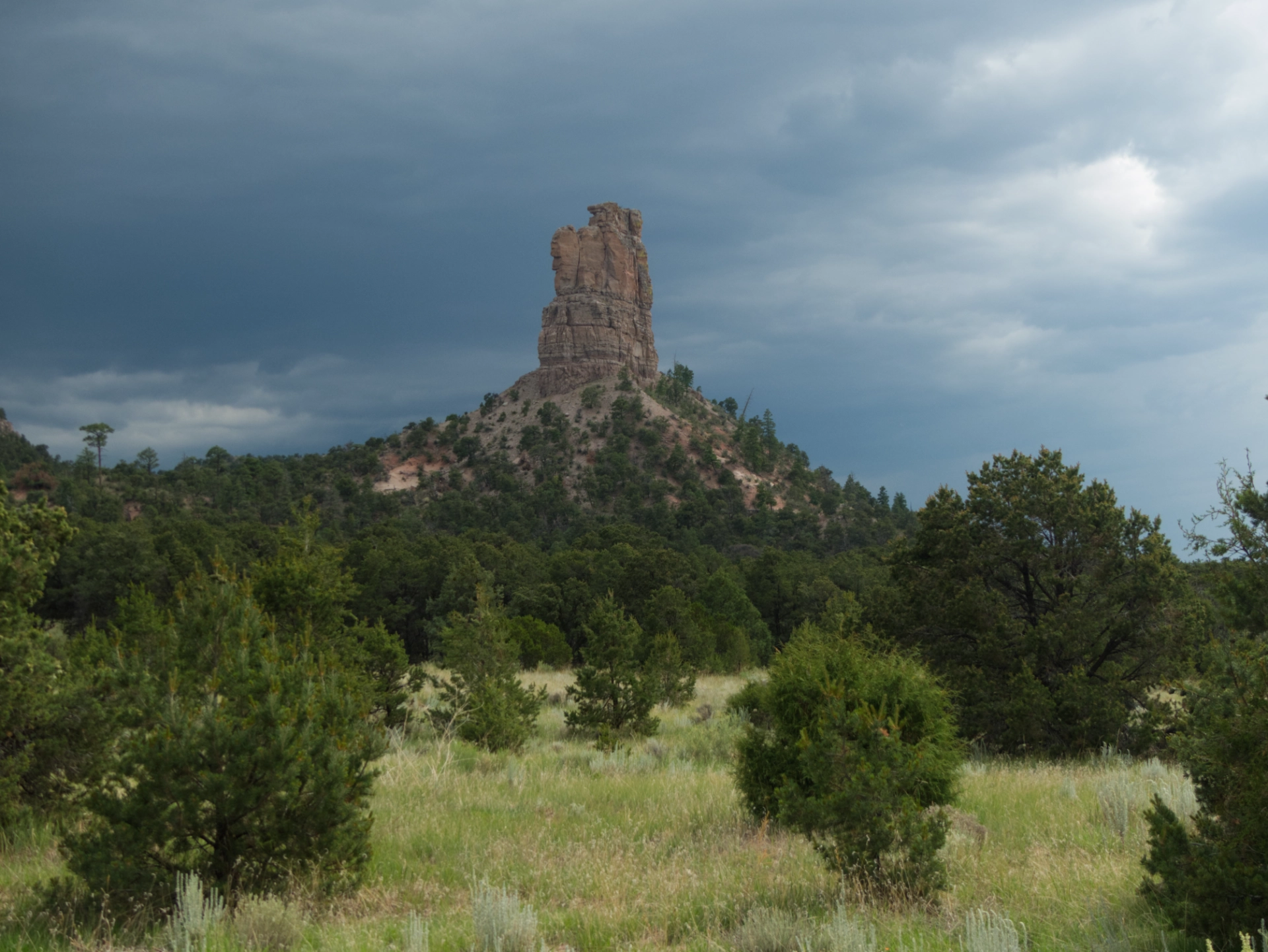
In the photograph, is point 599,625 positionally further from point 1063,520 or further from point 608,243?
point 608,243

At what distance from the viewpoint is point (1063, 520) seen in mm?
14648

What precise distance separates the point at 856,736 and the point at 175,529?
162ft

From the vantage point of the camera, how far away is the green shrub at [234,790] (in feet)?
18.0

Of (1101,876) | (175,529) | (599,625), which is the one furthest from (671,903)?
(175,529)

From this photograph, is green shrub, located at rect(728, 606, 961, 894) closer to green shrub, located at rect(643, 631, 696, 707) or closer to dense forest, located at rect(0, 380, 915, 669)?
dense forest, located at rect(0, 380, 915, 669)

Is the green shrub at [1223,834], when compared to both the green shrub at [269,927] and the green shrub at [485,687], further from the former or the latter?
the green shrub at [485,687]

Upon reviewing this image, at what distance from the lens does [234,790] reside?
554 centimetres

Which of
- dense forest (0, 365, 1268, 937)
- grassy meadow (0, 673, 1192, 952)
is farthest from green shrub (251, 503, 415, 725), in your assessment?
grassy meadow (0, 673, 1192, 952)

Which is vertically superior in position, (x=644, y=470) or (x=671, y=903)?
(x=644, y=470)

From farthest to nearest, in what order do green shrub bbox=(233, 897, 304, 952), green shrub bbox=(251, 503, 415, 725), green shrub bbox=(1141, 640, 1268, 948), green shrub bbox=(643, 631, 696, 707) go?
green shrub bbox=(643, 631, 696, 707) → green shrub bbox=(251, 503, 415, 725) → green shrub bbox=(233, 897, 304, 952) → green shrub bbox=(1141, 640, 1268, 948)

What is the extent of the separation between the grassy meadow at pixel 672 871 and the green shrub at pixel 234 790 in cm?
38

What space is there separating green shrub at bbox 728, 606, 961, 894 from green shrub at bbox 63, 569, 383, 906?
3355mm

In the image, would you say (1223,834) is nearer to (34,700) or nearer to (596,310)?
(34,700)

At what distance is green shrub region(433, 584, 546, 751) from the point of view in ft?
46.7
